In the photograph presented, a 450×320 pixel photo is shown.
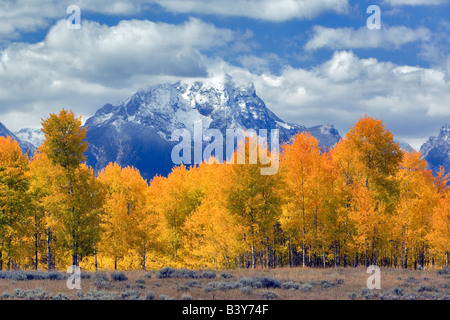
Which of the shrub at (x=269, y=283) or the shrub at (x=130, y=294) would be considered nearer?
the shrub at (x=130, y=294)

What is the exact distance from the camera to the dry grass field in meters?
18.0

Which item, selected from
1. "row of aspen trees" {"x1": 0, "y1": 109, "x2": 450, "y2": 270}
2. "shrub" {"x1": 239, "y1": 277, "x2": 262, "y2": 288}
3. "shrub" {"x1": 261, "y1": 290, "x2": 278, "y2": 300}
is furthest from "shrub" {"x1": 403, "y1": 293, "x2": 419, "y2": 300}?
"row of aspen trees" {"x1": 0, "y1": 109, "x2": 450, "y2": 270}

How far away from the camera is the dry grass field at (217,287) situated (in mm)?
18047

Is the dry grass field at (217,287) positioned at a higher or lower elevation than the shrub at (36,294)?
lower

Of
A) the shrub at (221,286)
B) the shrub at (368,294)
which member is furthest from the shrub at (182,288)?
the shrub at (368,294)

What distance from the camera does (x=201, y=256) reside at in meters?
46.9

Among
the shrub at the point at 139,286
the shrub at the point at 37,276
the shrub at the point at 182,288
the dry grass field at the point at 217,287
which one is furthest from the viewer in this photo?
the shrub at the point at 37,276

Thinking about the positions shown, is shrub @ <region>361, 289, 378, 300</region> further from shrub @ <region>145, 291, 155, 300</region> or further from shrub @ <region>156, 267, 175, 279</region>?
shrub @ <region>156, 267, 175, 279</region>

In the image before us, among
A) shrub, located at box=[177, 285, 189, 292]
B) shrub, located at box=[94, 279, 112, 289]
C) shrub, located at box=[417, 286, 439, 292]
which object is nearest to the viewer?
shrub, located at box=[177, 285, 189, 292]

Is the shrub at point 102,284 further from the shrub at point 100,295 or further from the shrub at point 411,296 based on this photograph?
the shrub at point 411,296

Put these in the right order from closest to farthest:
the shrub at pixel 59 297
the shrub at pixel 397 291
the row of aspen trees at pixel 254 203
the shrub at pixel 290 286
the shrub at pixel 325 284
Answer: the shrub at pixel 59 297
the shrub at pixel 397 291
the shrub at pixel 290 286
the shrub at pixel 325 284
the row of aspen trees at pixel 254 203

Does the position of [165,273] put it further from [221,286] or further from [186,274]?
[221,286]

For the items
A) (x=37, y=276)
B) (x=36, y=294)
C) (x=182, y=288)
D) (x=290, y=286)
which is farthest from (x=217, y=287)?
(x=37, y=276)
